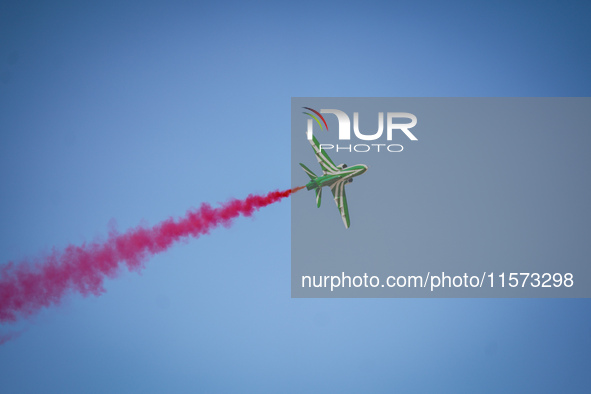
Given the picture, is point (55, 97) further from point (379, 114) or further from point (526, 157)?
point (526, 157)

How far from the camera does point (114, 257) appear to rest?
14.4 feet

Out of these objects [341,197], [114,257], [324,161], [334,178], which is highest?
[324,161]

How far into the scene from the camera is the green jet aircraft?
4320 mm

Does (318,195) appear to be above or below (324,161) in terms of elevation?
below

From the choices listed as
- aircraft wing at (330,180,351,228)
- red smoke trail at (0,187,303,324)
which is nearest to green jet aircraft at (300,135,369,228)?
aircraft wing at (330,180,351,228)

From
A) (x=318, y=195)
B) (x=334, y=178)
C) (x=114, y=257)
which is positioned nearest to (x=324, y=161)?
(x=334, y=178)

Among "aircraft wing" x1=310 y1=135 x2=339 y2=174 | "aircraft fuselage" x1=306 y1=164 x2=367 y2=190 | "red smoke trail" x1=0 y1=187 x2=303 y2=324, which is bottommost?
"red smoke trail" x1=0 y1=187 x2=303 y2=324

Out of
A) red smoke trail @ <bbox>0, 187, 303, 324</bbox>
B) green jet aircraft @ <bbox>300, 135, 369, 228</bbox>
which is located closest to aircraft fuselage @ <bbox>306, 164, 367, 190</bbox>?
green jet aircraft @ <bbox>300, 135, 369, 228</bbox>

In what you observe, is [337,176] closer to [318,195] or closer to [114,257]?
[318,195]

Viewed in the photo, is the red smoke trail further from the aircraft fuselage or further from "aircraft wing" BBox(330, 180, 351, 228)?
"aircraft wing" BBox(330, 180, 351, 228)

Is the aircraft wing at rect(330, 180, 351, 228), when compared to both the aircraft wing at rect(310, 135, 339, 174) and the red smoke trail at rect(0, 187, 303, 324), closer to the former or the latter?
the aircraft wing at rect(310, 135, 339, 174)

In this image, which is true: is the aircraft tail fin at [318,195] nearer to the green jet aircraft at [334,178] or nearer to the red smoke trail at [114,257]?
the green jet aircraft at [334,178]

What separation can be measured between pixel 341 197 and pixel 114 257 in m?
2.15

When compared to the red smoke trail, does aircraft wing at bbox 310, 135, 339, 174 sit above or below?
above
